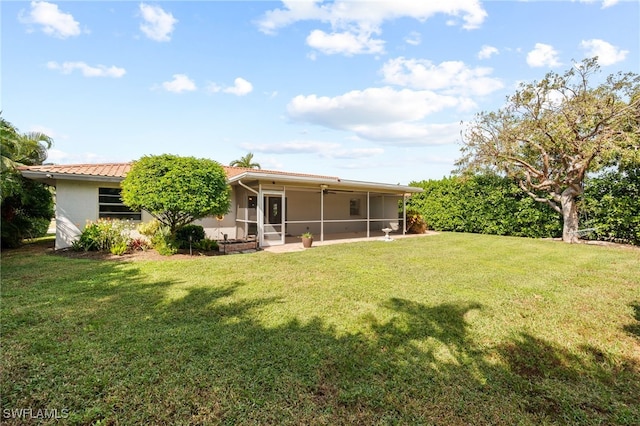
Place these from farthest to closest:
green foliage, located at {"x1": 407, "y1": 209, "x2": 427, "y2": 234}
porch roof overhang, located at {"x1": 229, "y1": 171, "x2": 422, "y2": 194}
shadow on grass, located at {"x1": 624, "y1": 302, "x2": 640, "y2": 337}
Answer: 1. green foliage, located at {"x1": 407, "y1": 209, "x2": 427, "y2": 234}
2. porch roof overhang, located at {"x1": 229, "y1": 171, "x2": 422, "y2": 194}
3. shadow on grass, located at {"x1": 624, "y1": 302, "x2": 640, "y2": 337}

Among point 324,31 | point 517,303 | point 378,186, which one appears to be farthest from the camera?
point 378,186

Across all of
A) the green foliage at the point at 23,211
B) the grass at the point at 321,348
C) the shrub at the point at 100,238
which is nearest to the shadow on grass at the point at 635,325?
the grass at the point at 321,348

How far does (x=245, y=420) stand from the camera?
7.59 ft

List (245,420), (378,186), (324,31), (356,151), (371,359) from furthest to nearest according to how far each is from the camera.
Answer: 1. (356,151)
2. (378,186)
3. (324,31)
4. (371,359)
5. (245,420)

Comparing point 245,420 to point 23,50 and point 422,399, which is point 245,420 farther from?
point 23,50

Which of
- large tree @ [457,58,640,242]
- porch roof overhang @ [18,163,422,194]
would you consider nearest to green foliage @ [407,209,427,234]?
porch roof overhang @ [18,163,422,194]

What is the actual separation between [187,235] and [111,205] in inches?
135

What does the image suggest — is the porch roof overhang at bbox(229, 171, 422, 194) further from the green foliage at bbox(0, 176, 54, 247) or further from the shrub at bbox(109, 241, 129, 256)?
the green foliage at bbox(0, 176, 54, 247)

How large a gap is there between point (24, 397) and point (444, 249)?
429 inches

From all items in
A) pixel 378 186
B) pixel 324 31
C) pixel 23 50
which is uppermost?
pixel 324 31

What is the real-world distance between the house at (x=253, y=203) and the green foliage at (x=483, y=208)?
7.98 feet

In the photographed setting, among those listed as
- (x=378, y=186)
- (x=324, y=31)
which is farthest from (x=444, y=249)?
(x=324, y=31)

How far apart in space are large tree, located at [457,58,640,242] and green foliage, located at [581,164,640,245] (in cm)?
50

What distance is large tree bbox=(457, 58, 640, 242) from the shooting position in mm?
10906
